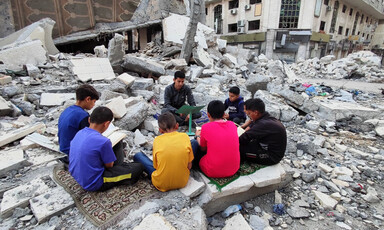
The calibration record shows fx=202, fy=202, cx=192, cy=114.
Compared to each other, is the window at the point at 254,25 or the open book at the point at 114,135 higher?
the window at the point at 254,25

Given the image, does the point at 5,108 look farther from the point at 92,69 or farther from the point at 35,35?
the point at 35,35

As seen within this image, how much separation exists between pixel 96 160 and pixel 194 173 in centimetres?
113

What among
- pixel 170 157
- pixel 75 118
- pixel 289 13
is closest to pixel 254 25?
pixel 289 13

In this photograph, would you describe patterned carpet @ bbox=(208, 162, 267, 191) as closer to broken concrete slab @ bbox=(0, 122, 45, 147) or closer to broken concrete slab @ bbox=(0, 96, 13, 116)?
broken concrete slab @ bbox=(0, 122, 45, 147)

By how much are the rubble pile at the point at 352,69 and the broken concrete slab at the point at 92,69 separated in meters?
12.9

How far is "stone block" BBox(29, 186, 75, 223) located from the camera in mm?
1838

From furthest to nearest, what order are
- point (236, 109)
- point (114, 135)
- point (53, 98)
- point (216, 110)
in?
point (53, 98), point (236, 109), point (114, 135), point (216, 110)

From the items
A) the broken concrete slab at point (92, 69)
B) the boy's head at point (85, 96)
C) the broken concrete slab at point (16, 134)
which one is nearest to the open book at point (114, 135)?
the boy's head at point (85, 96)

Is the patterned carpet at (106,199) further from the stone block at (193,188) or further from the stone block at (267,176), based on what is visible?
the stone block at (267,176)

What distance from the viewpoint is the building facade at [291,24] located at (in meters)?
20.4

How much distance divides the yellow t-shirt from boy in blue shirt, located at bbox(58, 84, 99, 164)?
3.51 ft

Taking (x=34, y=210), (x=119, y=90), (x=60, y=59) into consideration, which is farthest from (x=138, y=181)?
(x=60, y=59)

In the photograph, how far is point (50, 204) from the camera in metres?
1.94

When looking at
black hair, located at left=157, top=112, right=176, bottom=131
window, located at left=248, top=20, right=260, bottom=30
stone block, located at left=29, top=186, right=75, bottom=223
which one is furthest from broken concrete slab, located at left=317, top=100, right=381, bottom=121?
window, located at left=248, top=20, right=260, bottom=30
